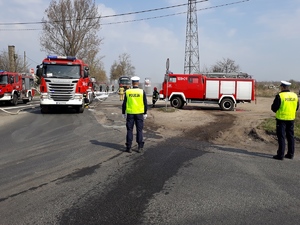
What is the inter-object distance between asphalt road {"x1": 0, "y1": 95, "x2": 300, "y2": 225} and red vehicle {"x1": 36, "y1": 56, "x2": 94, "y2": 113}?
744cm

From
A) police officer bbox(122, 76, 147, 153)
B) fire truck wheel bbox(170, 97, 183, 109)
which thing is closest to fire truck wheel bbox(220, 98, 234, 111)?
fire truck wheel bbox(170, 97, 183, 109)

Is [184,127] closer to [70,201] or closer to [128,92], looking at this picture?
[128,92]

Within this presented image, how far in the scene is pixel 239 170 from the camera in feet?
19.8

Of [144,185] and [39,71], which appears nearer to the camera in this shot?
[144,185]

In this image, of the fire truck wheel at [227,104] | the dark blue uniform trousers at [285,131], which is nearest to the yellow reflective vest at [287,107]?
the dark blue uniform trousers at [285,131]

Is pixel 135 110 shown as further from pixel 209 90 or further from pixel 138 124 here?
pixel 209 90

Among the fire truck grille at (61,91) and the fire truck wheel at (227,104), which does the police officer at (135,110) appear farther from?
the fire truck wheel at (227,104)

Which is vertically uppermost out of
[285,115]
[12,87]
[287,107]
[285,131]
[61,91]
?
[12,87]

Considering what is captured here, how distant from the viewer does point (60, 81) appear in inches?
612

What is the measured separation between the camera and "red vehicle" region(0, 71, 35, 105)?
73.2ft

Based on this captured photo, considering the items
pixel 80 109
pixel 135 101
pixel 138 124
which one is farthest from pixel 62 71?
pixel 138 124

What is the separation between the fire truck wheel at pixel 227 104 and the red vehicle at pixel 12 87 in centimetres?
1602

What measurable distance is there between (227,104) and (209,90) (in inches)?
65.9

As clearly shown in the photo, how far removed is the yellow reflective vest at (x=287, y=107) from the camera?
705 centimetres
